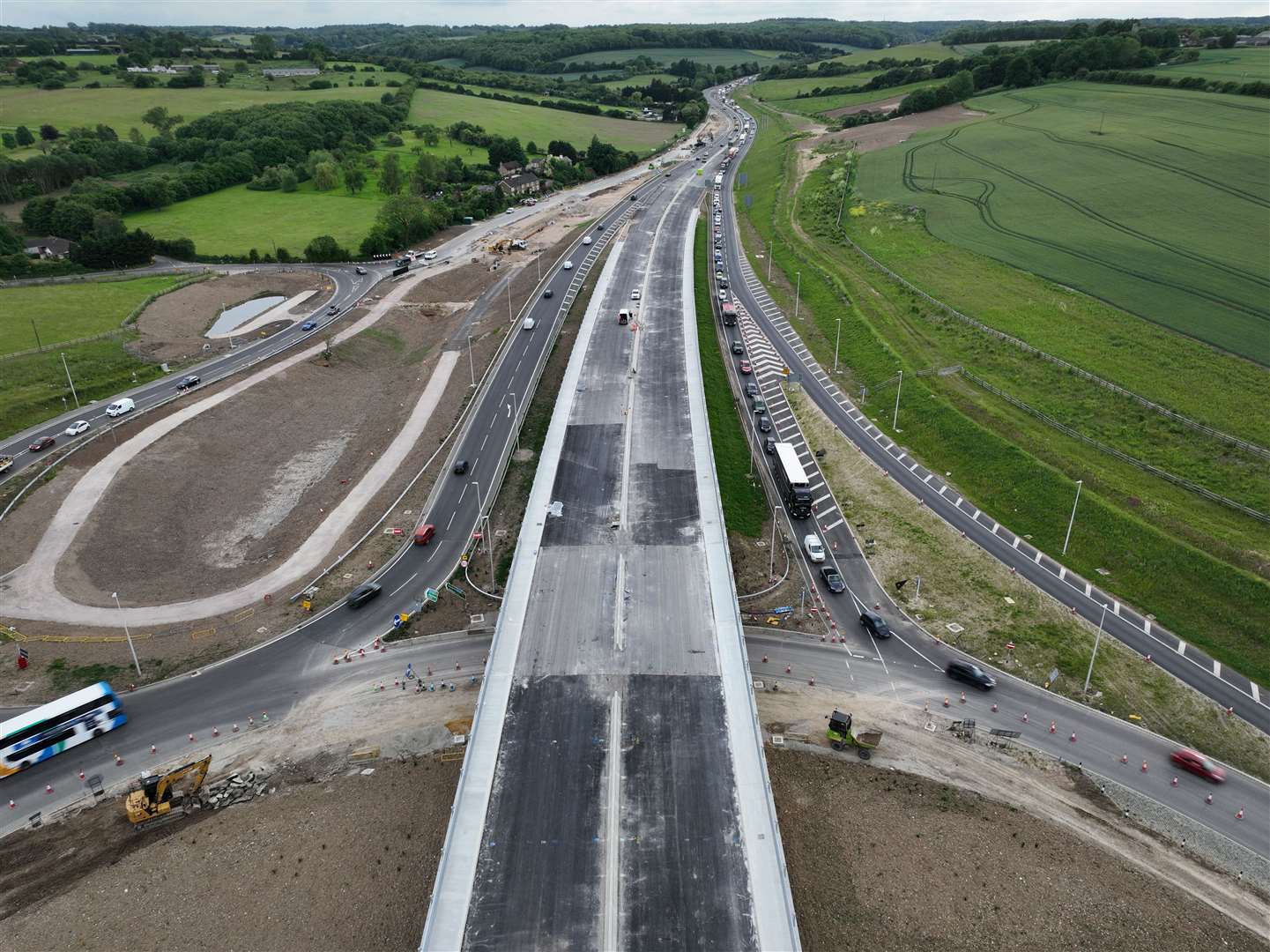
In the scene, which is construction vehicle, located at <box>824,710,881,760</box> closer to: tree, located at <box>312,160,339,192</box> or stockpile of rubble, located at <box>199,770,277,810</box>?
stockpile of rubble, located at <box>199,770,277,810</box>

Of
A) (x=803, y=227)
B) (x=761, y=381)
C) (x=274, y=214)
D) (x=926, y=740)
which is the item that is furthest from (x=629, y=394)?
(x=274, y=214)

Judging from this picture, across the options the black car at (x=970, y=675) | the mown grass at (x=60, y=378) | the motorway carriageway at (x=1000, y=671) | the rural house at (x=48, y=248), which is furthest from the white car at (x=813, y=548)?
the rural house at (x=48, y=248)

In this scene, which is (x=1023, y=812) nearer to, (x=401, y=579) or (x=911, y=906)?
(x=911, y=906)

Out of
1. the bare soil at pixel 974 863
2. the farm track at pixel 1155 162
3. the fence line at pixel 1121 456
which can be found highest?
the farm track at pixel 1155 162

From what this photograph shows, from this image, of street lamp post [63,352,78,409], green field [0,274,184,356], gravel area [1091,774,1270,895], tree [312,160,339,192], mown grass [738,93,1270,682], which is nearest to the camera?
gravel area [1091,774,1270,895]

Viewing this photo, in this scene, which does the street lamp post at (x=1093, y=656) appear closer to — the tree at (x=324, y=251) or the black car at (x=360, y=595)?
the black car at (x=360, y=595)

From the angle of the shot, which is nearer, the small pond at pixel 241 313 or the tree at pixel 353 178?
the small pond at pixel 241 313

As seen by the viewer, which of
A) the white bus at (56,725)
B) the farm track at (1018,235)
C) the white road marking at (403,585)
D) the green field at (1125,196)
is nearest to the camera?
the white bus at (56,725)

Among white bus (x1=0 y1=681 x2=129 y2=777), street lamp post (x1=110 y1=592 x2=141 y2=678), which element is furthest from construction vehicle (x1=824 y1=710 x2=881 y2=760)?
street lamp post (x1=110 y1=592 x2=141 y2=678)
